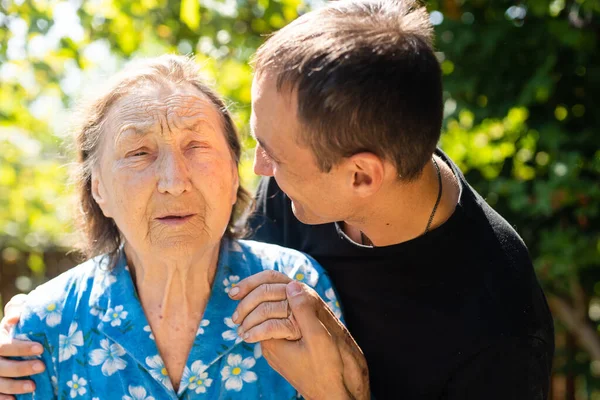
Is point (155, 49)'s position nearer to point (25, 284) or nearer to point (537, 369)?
point (25, 284)

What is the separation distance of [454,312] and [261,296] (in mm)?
603

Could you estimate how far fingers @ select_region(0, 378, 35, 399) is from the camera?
2.06 metres

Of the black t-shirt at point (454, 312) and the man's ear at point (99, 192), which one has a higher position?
the man's ear at point (99, 192)

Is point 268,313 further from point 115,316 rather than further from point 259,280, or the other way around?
point 115,316

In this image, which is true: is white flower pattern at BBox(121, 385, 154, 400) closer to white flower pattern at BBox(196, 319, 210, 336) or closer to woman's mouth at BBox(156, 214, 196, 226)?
white flower pattern at BBox(196, 319, 210, 336)

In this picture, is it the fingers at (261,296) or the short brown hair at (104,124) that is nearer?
the fingers at (261,296)

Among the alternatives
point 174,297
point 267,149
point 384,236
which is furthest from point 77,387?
point 384,236

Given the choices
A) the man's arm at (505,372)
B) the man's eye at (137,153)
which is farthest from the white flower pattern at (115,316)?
the man's arm at (505,372)

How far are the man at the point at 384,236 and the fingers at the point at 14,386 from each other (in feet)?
0.03

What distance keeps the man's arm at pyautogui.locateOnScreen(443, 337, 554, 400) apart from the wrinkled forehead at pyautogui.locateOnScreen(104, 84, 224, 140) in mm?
1126

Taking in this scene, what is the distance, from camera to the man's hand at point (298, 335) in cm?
204

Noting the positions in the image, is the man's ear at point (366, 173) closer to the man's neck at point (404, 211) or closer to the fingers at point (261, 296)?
the man's neck at point (404, 211)

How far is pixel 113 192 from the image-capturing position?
2164 mm

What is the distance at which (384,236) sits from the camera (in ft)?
7.27
